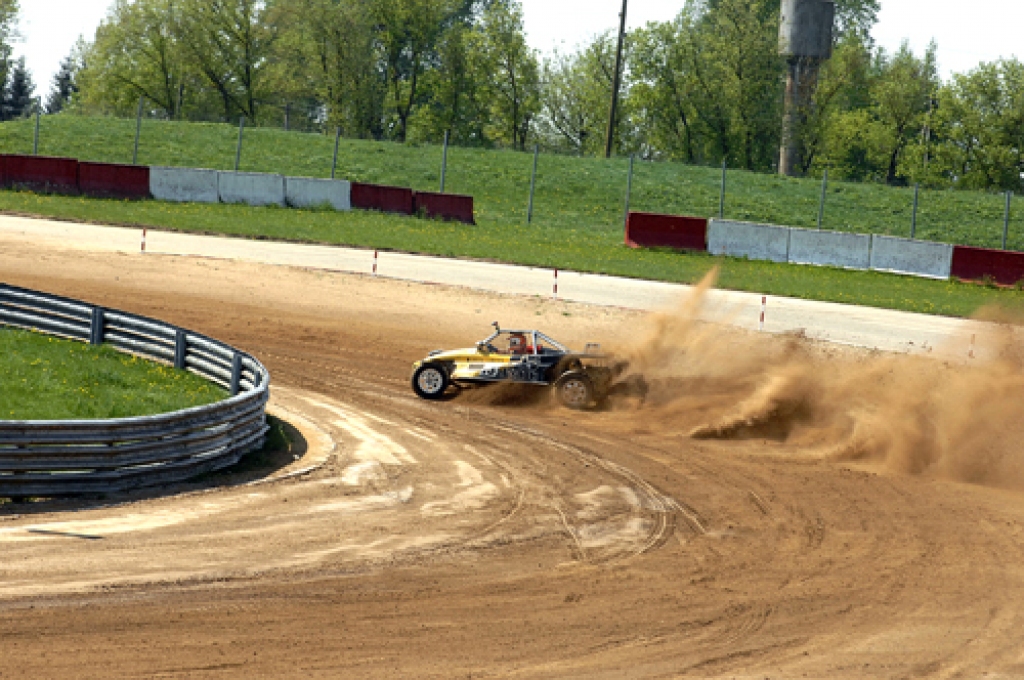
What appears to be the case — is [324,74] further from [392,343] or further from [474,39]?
[392,343]

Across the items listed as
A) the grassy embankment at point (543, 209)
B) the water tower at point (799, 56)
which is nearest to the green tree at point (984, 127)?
the water tower at point (799, 56)

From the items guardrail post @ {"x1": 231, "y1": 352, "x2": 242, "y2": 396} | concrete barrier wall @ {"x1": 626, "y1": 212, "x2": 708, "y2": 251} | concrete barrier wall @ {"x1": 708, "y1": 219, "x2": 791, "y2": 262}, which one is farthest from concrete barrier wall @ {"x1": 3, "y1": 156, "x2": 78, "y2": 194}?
guardrail post @ {"x1": 231, "y1": 352, "x2": 242, "y2": 396}

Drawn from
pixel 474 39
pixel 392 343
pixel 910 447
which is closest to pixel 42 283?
pixel 392 343

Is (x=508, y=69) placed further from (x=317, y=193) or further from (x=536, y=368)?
(x=536, y=368)

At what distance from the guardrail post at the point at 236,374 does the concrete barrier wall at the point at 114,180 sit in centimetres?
2425

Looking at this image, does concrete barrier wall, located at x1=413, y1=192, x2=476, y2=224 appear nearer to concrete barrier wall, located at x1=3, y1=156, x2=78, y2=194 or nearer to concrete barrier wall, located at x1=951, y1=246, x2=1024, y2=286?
concrete barrier wall, located at x1=3, y1=156, x2=78, y2=194

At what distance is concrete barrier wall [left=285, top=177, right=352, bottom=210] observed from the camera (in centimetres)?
4303

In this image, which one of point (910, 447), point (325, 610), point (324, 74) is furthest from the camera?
point (324, 74)

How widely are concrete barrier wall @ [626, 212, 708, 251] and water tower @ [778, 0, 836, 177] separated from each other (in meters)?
27.0

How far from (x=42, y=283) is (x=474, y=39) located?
55.7 meters

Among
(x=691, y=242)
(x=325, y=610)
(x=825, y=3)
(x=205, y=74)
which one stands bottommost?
(x=325, y=610)

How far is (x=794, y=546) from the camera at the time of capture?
510 inches

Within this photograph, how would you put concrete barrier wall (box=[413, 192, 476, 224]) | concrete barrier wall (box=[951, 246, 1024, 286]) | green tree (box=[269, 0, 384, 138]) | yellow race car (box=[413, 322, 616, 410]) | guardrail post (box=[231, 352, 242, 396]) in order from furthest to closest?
green tree (box=[269, 0, 384, 138])
concrete barrier wall (box=[413, 192, 476, 224])
concrete barrier wall (box=[951, 246, 1024, 286])
yellow race car (box=[413, 322, 616, 410])
guardrail post (box=[231, 352, 242, 396])

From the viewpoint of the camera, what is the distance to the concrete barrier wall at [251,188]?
42344 millimetres
